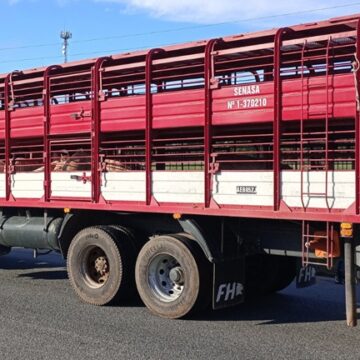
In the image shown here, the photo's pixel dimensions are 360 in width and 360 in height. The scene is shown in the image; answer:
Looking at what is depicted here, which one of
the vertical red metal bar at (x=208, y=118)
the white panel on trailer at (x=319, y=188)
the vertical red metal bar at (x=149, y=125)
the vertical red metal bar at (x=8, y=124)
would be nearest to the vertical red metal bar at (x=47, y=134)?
the vertical red metal bar at (x=8, y=124)

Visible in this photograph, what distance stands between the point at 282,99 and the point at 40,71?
382 centimetres

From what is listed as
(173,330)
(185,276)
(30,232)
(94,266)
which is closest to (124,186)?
(94,266)

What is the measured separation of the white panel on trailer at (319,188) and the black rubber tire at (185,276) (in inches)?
51.9

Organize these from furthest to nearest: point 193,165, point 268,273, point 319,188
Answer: point 268,273, point 193,165, point 319,188

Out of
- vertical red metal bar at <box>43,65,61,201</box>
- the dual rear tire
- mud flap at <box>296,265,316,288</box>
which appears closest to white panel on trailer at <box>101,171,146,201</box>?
the dual rear tire

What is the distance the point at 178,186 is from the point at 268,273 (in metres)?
2.11

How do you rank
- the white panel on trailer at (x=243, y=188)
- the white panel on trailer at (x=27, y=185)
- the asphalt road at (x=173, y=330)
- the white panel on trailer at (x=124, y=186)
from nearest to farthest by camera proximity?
the asphalt road at (x=173, y=330) < the white panel on trailer at (x=243, y=188) < the white panel on trailer at (x=124, y=186) < the white panel on trailer at (x=27, y=185)

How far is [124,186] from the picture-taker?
7.51 m

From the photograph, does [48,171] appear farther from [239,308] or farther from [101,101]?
[239,308]

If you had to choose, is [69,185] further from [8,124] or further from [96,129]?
[8,124]

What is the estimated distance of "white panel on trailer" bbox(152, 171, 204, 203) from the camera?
6.83m

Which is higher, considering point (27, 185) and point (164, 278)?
point (27, 185)

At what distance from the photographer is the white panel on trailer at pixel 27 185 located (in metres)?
8.52

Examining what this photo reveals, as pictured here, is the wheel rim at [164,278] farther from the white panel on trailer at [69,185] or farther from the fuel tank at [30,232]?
the fuel tank at [30,232]
